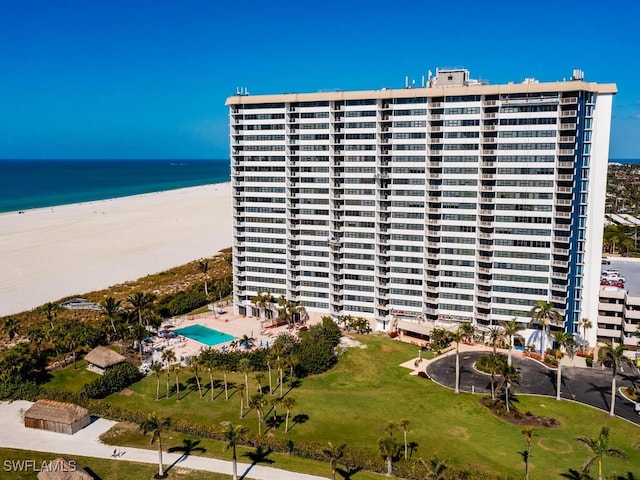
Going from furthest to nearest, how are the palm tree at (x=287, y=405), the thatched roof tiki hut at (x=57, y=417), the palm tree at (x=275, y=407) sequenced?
the palm tree at (x=275, y=407), the thatched roof tiki hut at (x=57, y=417), the palm tree at (x=287, y=405)

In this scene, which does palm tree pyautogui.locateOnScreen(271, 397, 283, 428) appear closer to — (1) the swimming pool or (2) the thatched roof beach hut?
(2) the thatched roof beach hut

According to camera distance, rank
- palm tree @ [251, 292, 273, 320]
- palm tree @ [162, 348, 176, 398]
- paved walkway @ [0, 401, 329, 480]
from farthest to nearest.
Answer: palm tree @ [251, 292, 273, 320] → palm tree @ [162, 348, 176, 398] → paved walkway @ [0, 401, 329, 480]

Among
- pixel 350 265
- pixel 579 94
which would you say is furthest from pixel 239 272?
pixel 579 94

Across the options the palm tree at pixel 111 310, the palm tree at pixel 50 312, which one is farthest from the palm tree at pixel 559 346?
the palm tree at pixel 50 312

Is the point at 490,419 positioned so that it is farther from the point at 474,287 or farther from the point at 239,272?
the point at 239,272

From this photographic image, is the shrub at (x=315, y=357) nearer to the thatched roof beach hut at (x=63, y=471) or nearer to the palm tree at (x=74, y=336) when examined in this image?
the palm tree at (x=74, y=336)

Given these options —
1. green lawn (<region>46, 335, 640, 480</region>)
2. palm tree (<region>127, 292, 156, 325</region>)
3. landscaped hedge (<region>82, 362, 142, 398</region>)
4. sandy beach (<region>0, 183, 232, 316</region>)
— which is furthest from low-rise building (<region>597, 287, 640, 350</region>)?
sandy beach (<region>0, 183, 232, 316</region>)
